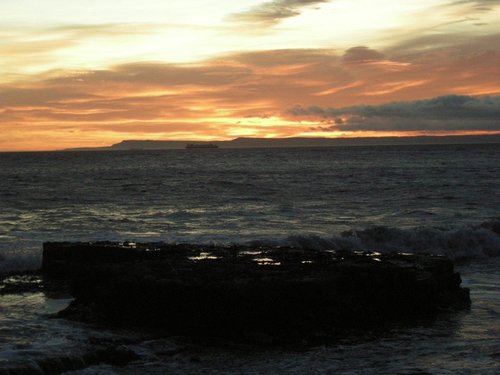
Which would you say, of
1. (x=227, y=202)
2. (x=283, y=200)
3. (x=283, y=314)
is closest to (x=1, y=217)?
(x=227, y=202)

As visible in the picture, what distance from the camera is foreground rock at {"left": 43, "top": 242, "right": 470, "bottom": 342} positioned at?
911cm

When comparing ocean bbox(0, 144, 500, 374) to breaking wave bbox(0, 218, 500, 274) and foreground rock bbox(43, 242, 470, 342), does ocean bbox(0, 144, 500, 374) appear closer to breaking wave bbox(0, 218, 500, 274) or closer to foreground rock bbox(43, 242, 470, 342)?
breaking wave bbox(0, 218, 500, 274)

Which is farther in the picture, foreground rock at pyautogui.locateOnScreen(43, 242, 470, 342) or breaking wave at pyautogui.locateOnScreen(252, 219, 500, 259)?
breaking wave at pyautogui.locateOnScreen(252, 219, 500, 259)

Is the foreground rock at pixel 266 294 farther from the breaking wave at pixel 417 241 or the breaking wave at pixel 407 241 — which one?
the breaking wave at pixel 417 241

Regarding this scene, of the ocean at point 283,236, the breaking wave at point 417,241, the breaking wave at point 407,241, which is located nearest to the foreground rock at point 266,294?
the ocean at point 283,236

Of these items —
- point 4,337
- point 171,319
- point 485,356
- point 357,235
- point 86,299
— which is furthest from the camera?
point 357,235

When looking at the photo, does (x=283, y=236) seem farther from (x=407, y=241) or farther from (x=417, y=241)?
(x=417, y=241)

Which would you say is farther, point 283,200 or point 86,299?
point 283,200

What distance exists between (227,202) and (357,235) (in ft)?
51.3

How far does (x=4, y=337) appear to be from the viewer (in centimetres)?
870

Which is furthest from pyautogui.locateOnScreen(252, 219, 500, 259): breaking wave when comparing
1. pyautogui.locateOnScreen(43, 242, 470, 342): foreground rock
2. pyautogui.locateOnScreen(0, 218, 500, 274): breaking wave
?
pyautogui.locateOnScreen(43, 242, 470, 342): foreground rock

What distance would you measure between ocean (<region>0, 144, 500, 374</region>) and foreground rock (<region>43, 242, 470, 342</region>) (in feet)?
1.76

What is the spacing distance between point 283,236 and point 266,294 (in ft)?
41.0

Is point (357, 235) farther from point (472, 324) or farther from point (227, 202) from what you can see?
point (227, 202)
